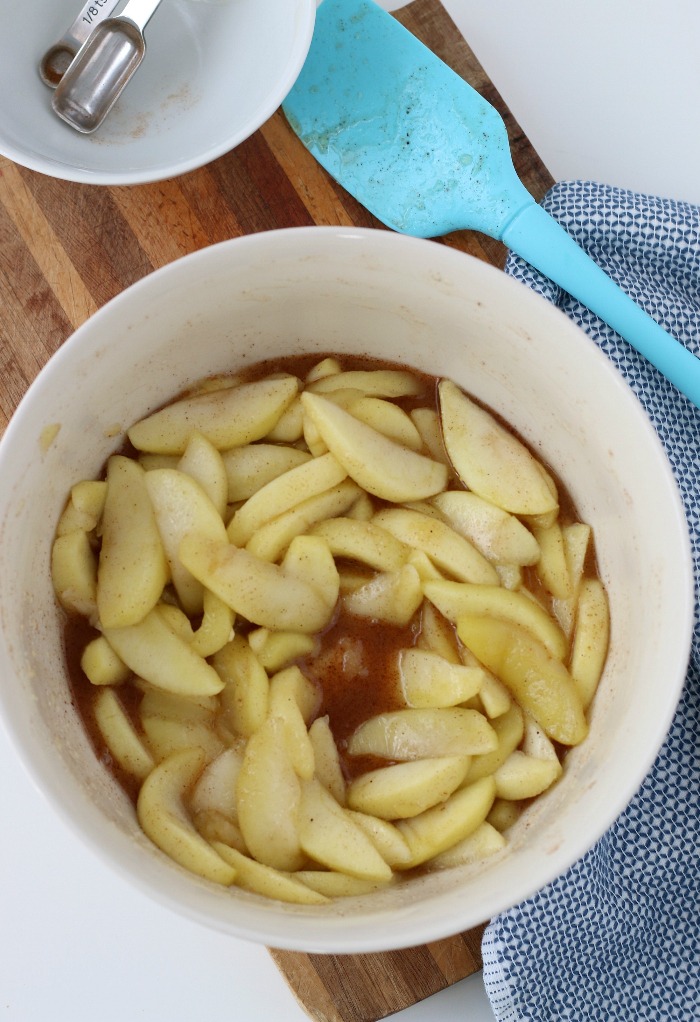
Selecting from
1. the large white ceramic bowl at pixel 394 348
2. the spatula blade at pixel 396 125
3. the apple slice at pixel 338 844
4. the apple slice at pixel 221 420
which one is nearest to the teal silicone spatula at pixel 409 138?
the spatula blade at pixel 396 125

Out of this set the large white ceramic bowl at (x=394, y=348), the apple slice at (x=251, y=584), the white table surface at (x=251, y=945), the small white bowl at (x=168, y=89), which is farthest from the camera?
the white table surface at (x=251, y=945)

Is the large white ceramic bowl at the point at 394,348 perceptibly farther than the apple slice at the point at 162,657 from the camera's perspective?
No

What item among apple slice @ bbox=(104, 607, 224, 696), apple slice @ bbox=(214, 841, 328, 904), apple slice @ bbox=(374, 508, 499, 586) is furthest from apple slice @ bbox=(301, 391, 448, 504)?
apple slice @ bbox=(214, 841, 328, 904)

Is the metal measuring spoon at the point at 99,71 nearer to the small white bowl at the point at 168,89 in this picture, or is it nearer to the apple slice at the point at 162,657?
the small white bowl at the point at 168,89

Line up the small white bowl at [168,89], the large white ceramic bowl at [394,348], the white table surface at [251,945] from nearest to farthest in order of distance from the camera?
the large white ceramic bowl at [394,348] < the small white bowl at [168,89] < the white table surface at [251,945]

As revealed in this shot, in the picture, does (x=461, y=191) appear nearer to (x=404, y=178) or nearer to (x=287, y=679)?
(x=404, y=178)

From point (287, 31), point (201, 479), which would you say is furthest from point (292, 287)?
point (287, 31)

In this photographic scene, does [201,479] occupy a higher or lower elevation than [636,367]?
higher
